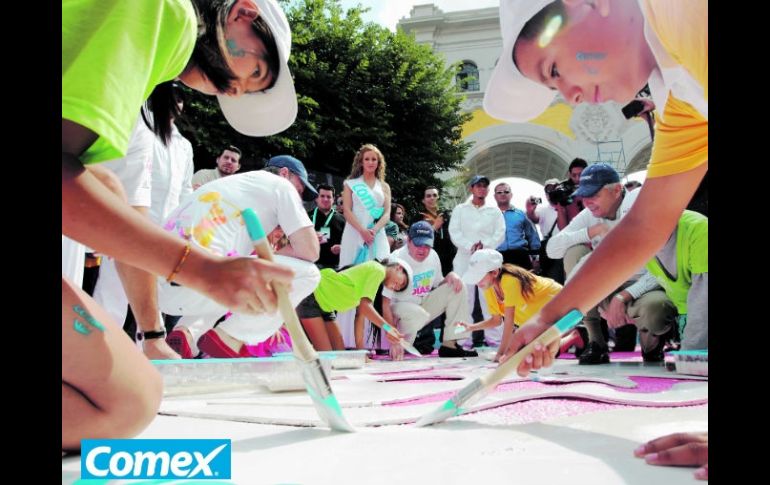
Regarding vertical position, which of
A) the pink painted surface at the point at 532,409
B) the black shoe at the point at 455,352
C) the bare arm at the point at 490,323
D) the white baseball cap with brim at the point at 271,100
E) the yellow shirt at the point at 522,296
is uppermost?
the white baseball cap with brim at the point at 271,100

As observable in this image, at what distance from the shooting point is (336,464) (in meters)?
0.73

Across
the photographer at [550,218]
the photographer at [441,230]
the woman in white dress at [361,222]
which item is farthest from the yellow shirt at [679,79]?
the photographer at [441,230]

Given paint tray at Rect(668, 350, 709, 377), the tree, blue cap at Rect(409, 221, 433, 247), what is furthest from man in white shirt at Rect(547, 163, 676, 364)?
blue cap at Rect(409, 221, 433, 247)

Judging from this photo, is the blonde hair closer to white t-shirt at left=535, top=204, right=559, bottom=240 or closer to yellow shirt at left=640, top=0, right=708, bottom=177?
white t-shirt at left=535, top=204, right=559, bottom=240

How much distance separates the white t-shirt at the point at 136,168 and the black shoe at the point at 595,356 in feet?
5.11

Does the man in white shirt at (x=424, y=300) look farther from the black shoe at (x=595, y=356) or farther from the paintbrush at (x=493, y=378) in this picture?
the paintbrush at (x=493, y=378)

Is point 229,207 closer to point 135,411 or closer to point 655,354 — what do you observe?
point 135,411

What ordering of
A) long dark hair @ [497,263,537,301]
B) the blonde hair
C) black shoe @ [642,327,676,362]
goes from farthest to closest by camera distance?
long dark hair @ [497,263,537,301] → the blonde hair → black shoe @ [642,327,676,362]

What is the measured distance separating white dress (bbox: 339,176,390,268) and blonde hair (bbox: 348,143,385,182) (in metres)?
0.16

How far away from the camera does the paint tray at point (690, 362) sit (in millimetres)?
1665

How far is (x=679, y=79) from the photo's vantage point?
0.74 m

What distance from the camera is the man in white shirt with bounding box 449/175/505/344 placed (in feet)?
10.2
